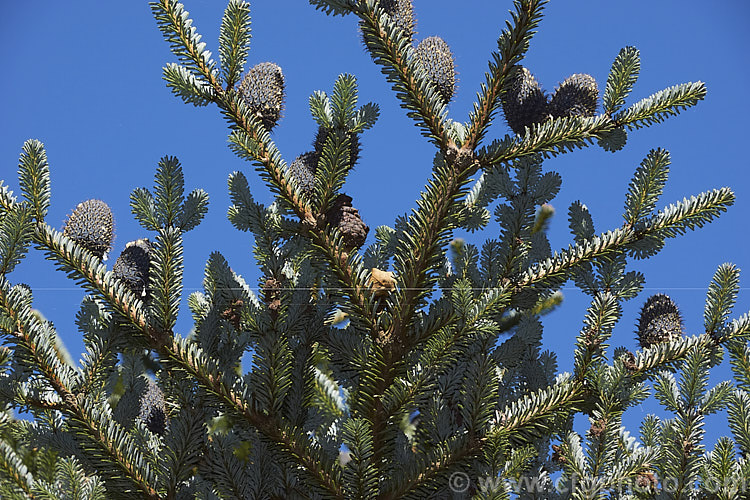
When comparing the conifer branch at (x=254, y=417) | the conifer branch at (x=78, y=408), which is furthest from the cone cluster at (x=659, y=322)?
the conifer branch at (x=78, y=408)

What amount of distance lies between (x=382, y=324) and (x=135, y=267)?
906 mm

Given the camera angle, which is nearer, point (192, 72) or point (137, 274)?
point (192, 72)

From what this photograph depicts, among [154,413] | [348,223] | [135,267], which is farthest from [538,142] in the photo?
[154,413]

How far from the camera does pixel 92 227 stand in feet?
8.51

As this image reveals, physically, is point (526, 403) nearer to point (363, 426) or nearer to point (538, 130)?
point (363, 426)

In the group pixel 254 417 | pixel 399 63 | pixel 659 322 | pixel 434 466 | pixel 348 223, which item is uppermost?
pixel 399 63

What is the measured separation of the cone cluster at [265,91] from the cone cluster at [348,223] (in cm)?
43

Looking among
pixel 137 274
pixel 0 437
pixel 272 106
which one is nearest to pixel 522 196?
pixel 272 106

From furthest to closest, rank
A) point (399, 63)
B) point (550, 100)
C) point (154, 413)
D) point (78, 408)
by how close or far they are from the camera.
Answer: point (154, 413)
point (550, 100)
point (78, 408)
point (399, 63)

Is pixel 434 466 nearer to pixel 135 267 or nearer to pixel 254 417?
pixel 254 417

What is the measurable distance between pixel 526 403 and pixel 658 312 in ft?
2.22

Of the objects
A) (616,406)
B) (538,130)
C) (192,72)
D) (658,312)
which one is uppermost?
(192,72)

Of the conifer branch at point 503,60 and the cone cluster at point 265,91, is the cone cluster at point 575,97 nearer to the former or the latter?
the conifer branch at point 503,60

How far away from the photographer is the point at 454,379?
97.7 inches
